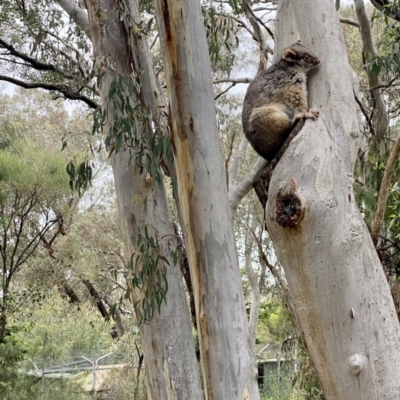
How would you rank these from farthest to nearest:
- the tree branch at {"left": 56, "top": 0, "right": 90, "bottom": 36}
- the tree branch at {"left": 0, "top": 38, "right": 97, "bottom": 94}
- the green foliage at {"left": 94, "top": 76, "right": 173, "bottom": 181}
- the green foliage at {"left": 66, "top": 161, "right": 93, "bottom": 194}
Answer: the tree branch at {"left": 0, "top": 38, "right": 97, "bottom": 94} < the tree branch at {"left": 56, "top": 0, "right": 90, "bottom": 36} < the green foliage at {"left": 66, "top": 161, "right": 93, "bottom": 194} < the green foliage at {"left": 94, "top": 76, "right": 173, "bottom": 181}

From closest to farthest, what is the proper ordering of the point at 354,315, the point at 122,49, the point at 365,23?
the point at 354,315 → the point at 122,49 → the point at 365,23

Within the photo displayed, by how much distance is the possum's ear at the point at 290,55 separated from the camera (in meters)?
1.91

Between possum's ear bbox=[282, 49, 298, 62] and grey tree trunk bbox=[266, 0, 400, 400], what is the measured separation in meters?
0.32

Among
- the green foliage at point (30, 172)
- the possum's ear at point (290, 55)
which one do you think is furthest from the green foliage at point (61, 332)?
the possum's ear at point (290, 55)

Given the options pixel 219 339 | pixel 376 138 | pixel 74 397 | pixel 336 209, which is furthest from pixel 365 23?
pixel 74 397

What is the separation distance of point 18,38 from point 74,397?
466 centimetres

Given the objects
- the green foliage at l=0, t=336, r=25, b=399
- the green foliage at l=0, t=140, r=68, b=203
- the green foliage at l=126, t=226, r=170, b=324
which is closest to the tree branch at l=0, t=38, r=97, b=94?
the green foliage at l=0, t=140, r=68, b=203

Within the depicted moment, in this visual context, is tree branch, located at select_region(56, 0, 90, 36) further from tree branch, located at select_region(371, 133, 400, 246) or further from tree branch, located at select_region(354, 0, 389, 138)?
tree branch, located at select_region(371, 133, 400, 246)

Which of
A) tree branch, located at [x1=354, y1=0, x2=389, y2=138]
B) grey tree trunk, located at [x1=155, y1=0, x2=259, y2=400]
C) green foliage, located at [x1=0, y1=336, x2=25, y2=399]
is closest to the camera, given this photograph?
grey tree trunk, located at [x1=155, y1=0, x2=259, y2=400]

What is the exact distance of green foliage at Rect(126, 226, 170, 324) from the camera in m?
3.26

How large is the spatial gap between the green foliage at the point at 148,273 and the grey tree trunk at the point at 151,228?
0.07m

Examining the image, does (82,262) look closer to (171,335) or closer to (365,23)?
(365,23)

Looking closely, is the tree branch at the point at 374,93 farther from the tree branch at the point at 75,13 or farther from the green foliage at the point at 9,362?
the green foliage at the point at 9,362

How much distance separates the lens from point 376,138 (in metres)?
5.16
